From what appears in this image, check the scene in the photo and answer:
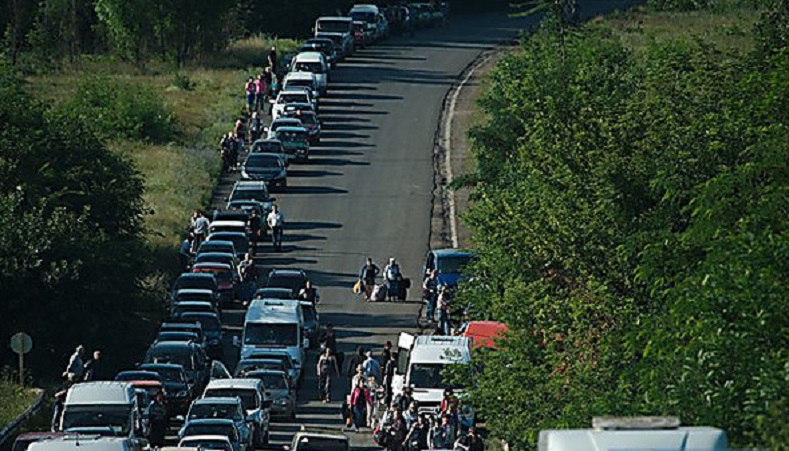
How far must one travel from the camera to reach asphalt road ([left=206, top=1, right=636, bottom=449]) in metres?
53.9

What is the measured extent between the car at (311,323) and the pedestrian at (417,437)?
38.2ft

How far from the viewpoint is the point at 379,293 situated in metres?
56.7

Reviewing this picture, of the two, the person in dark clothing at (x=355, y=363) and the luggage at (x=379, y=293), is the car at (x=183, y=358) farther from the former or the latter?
the luggage at (x=379, y=293)

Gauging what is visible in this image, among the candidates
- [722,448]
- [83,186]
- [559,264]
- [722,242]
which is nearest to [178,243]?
[83,186]

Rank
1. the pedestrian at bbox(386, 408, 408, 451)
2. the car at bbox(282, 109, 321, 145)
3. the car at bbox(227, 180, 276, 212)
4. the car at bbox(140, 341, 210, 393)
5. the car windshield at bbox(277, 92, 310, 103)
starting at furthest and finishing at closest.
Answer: the car windshield at bbox(277, 92, 310, 103) < the car at bbox(282, 109, 321, 145) < the car at bbox(227, 180, 276, 212) < the car at bbox(140, 341, 210, 393) < the pedestrian at bbox(386, 408, 408, 451)

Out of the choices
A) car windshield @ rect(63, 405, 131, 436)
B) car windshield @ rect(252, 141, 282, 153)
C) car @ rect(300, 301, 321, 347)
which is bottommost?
car @ rect(300, 301, 321, 347)

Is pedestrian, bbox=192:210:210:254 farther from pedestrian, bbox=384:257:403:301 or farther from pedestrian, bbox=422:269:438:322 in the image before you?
pedestrian, bbox=422:269:438:322

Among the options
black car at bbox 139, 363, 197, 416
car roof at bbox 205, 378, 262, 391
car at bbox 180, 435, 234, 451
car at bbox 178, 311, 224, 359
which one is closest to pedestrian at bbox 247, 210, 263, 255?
car at bbox 178, 311, 224, 359

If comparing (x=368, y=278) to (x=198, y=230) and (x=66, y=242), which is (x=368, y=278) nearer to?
(x=198, y=230)

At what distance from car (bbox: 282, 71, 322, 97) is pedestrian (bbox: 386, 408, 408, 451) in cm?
4224

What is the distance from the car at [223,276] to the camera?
5509 centimetres

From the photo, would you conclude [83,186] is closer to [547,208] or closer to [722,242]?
[547,208]

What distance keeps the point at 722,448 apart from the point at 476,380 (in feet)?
70.4

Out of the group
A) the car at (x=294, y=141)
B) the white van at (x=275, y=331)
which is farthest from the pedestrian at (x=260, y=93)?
the white van at (x=275, y=331)
